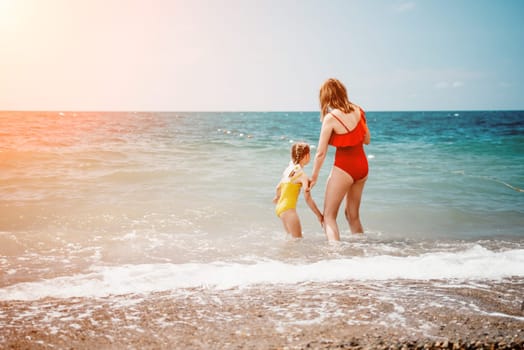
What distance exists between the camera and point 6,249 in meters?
5.13

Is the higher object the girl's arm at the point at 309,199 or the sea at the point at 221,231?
the girl's arm at the point at 309,199

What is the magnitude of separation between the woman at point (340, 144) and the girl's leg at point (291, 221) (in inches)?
18.2

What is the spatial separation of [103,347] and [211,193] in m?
6.94

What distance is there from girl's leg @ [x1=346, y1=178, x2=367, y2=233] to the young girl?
40 centimetres

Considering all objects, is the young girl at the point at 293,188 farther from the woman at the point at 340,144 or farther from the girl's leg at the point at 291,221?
the woman at the point at 340,144

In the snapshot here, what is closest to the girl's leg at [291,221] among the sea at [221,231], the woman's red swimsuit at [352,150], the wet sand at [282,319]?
the sea at [221,231]

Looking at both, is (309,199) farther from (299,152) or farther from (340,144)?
(340,144)

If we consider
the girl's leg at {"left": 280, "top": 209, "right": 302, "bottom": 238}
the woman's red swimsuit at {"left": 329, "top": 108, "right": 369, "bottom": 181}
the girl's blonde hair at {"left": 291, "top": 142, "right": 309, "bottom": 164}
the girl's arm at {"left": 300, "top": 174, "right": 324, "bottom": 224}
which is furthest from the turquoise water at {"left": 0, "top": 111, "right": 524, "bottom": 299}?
the girl's blonde hair at {"left": 291, "top": 142, "right": 309, "bottom": 164}

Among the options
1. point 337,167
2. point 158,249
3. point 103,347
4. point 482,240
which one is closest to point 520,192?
point 482,240

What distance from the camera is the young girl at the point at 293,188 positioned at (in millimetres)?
5168

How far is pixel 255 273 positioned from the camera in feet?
13.3

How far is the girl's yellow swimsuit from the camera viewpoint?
17.1ft

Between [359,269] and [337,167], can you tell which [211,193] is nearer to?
[337,167]

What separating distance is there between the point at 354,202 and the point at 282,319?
9.15 feet
